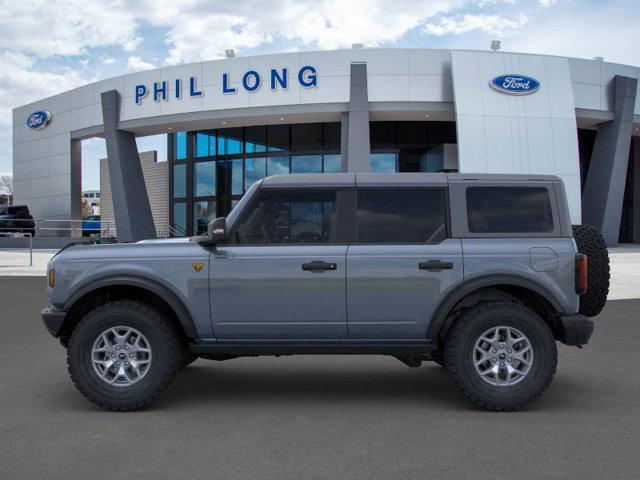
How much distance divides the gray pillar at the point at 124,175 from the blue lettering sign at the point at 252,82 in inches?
288

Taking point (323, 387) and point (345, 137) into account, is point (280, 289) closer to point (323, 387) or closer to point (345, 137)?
point (323, 387)

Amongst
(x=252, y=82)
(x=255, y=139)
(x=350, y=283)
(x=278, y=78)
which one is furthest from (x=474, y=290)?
(x=255, y=139)

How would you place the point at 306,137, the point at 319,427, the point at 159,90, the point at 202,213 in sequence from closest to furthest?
1. the point at 319,427
2. the point at 159,90
3. the point at 306,137
4. the point at 202,213

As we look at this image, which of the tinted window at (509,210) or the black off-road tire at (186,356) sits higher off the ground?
the tinted window at (509,210)

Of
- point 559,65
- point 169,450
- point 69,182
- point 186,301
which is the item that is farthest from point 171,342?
point 69,182

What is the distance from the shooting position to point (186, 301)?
4.91 m

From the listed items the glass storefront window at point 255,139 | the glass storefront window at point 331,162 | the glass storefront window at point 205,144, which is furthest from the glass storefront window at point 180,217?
the glass storefront window at point 331,162

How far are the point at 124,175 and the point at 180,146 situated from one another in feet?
21.3

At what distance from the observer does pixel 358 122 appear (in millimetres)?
26000

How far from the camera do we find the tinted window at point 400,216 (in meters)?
4.96

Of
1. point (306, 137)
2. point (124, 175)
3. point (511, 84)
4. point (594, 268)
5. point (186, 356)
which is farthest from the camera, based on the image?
point (306, 137)

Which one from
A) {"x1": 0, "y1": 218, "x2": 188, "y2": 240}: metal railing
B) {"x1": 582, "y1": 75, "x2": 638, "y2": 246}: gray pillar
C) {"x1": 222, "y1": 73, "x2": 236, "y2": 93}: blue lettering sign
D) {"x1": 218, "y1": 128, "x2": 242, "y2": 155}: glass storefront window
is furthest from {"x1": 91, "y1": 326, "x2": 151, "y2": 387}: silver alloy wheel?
{"x1": 218, "y1": 128, "x2": 242, "y2": 155}: glass storefront window

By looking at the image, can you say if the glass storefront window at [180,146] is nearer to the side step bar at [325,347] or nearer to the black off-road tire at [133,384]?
the black off-road tire at [133,384]

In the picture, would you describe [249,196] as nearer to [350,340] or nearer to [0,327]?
[350,340]
